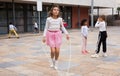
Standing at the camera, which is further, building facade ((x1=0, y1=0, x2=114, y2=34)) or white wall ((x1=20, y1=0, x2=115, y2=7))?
white wall ((x1=20, y1=0, x2=115, y2=7))

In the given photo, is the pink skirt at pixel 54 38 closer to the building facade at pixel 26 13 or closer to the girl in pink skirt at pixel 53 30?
the girl in pink skirt at pixel 53 30

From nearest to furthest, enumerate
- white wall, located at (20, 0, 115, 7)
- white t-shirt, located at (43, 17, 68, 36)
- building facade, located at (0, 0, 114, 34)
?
white t-shirt, located at (43, 17, 68, 36)
building facade, located at (0, 0, 114, 34)
white wall, located at (20, 0, 115, 7)

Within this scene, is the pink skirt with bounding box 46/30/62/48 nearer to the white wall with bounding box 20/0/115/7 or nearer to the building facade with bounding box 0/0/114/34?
the building facade with bounding box 0/0/114/34

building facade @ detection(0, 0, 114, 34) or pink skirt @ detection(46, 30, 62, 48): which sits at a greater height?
building facade @ detection(0, 0, 114, 34)

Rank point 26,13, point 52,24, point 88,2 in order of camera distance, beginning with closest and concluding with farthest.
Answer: point 52,24, point 26,13, point 88,2

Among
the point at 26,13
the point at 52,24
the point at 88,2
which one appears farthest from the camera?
the point at 88,2

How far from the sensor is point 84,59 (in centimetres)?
893

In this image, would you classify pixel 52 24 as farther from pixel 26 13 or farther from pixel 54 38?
pixel 26 13

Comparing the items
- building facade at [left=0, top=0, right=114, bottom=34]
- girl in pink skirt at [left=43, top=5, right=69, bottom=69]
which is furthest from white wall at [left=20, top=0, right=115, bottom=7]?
girl in pink skirt at [left=43, top=5, right=69, bottom=69]

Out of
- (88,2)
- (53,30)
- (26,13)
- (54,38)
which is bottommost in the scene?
(54,38)

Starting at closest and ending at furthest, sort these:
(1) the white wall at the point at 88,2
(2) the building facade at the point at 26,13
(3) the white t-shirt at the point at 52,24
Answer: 1. (3) the white t-shirt at the point at 52,24
2. (2) the building facade at the point at 26,13
3. (1) the white wall at the point at 88,2

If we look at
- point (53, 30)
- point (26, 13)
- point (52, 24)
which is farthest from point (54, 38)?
point (26, 13)

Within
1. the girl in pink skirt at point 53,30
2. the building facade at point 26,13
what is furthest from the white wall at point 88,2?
the girl in pink skirt at point 53,30

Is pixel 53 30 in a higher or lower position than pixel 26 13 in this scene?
lower
